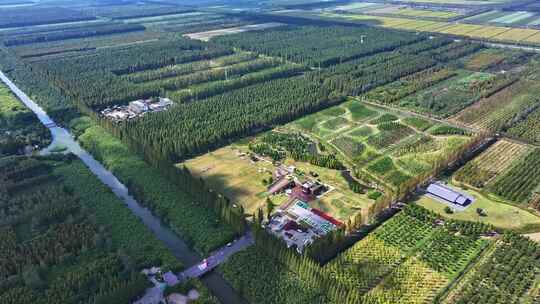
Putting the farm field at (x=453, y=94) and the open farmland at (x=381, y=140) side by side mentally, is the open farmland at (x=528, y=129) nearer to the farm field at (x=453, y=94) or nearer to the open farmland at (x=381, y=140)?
the open farmland at (x=381, y=140)

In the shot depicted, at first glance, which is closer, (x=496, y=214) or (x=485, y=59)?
(x=496, y=214)

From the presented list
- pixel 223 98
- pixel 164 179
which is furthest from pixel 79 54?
pixel 164 179

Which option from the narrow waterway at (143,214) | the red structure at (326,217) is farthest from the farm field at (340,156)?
the narrow waterway at (143,214)

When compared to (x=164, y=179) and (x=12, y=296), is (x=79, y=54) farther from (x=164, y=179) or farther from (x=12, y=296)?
(x=12, y=296)

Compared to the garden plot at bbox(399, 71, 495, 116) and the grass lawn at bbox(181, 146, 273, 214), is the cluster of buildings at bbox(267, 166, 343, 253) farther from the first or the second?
the garden plot at bbox(399, 71, 495, 116)

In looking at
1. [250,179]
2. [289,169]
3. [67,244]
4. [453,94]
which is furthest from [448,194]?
[67,244]

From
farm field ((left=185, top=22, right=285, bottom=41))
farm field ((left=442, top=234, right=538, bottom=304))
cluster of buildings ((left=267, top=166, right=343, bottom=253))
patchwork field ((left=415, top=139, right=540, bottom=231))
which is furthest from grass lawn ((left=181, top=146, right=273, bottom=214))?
farm field ((left=185, top=22, right=285, bottom=41))

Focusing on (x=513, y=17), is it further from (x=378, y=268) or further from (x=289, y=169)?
(x=378, y=268)
